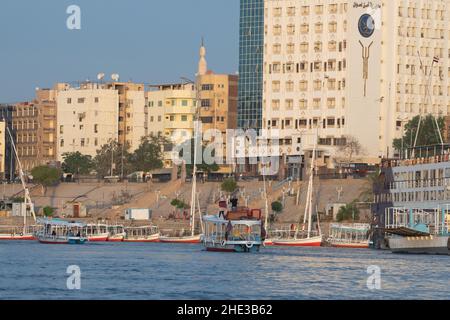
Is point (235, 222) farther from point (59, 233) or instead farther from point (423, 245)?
point (59, 233)

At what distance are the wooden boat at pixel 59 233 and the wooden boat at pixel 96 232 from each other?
5548 millimetres

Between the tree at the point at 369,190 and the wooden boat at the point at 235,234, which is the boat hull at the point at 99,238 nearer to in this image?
the tree at the point at 369,190

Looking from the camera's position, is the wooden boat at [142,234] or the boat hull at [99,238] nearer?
the boat hull at [99,238]

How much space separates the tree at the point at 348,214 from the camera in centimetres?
18125

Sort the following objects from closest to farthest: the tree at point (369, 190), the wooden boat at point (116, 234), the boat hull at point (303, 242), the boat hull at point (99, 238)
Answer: the boat hull at point (303, 242) → the boat hull at point (99, 238) → the wooden boat at point (116, 234) → the tree at point (369, 190)

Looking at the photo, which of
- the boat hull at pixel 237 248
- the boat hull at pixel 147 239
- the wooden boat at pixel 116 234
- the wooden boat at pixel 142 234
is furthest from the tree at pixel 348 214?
the boat hull at pixel 237 248

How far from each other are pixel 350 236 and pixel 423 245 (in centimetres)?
3565

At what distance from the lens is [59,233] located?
163 metres

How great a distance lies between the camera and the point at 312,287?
83.1 metres

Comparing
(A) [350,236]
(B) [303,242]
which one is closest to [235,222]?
(B) [303,242]

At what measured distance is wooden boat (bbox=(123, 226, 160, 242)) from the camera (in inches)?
6954

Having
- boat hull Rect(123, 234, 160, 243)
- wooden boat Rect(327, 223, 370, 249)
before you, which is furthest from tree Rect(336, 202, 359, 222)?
boat hull Rect(123, 234, 160, 243)

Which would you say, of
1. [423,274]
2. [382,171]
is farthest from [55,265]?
[382,171]

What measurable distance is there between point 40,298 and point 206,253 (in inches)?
2220
